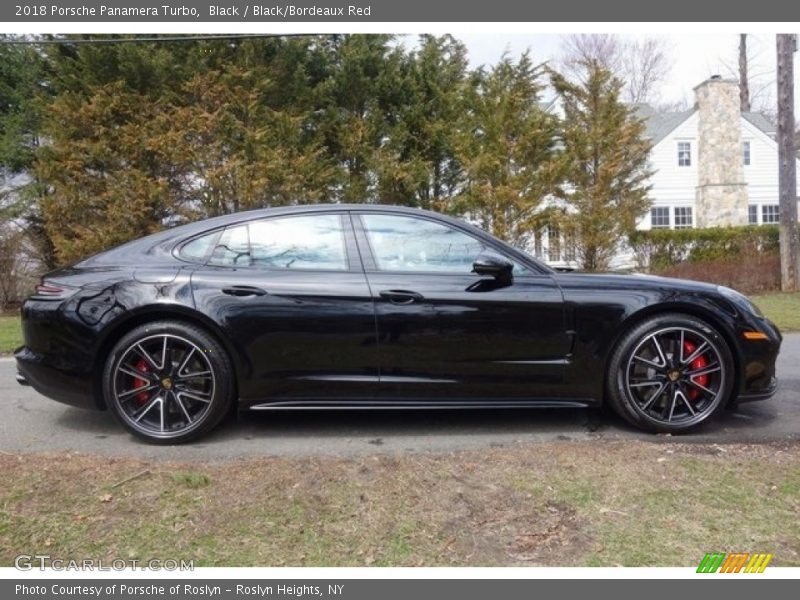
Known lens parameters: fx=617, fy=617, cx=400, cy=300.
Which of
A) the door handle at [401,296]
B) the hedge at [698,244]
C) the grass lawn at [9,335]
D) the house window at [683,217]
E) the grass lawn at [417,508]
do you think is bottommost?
the grass lawn at [417,508]

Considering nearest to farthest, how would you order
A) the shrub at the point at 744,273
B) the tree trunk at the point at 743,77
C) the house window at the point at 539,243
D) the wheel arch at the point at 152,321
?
the wheel arch at the point at 152,321 < the house window at the point at 539,243 < the shrub at the point at 744,273 < the tree trunk at the point at 743,77

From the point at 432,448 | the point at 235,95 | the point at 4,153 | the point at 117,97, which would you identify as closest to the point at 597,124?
the point at 235,95

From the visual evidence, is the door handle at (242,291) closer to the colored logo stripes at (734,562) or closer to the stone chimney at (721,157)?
the colored logo stripes at (734,562)

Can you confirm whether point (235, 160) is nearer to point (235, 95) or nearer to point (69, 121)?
point (235, 95)

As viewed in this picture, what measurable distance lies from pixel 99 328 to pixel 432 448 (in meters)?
2.08

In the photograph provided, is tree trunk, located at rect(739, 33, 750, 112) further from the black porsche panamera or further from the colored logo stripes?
the colored logo stripes

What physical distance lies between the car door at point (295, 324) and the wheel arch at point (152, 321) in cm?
5

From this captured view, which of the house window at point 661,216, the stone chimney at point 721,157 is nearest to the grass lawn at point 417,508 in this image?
the house window at point 661,216

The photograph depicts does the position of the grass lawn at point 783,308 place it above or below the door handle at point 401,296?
below

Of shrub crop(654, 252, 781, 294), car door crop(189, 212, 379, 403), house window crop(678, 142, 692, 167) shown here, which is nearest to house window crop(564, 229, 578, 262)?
shrub crop(654, 252, 781, 294)

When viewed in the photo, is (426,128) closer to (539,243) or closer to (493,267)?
(539,243)

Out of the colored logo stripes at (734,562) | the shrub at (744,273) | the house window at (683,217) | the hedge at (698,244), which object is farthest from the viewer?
the house window at (683,217)

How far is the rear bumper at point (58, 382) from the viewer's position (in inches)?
145

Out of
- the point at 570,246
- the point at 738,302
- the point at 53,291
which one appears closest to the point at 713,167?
the point at 570,246
